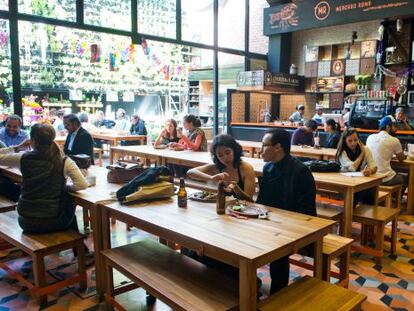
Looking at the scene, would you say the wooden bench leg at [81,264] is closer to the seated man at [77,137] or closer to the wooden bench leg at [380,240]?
the seated man at [77,137]

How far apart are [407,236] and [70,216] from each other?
144 inches

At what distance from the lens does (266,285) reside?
3016mm

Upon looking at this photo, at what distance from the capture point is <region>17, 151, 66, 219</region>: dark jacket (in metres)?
2.75

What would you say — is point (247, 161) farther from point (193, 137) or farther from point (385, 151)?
point (385, 151)

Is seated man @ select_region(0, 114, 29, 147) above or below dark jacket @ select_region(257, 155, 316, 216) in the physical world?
above

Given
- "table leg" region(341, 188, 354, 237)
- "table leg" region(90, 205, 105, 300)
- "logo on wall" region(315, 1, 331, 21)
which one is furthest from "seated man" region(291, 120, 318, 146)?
"table leg" region(90, 205, 105, 300)

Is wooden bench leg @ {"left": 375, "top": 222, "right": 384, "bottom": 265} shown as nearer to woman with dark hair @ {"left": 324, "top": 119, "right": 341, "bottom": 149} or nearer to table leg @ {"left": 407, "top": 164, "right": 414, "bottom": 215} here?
table leg @ {"left": 407, "top": 164, "right": 414, "bottom": 215}

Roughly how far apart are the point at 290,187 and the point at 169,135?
11.6ft

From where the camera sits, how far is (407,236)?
4.25m

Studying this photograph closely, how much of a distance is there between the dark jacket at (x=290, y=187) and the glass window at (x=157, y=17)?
5.33m

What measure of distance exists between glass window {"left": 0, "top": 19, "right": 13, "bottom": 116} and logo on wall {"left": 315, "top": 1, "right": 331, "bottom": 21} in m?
6.53

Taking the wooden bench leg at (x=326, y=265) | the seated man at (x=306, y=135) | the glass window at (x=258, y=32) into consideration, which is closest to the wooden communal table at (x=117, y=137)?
the seated man at (x=306, y=135)

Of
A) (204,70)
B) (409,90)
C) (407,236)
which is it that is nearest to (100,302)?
(407,236)

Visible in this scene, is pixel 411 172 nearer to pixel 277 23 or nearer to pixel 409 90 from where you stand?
pixel 409 90
